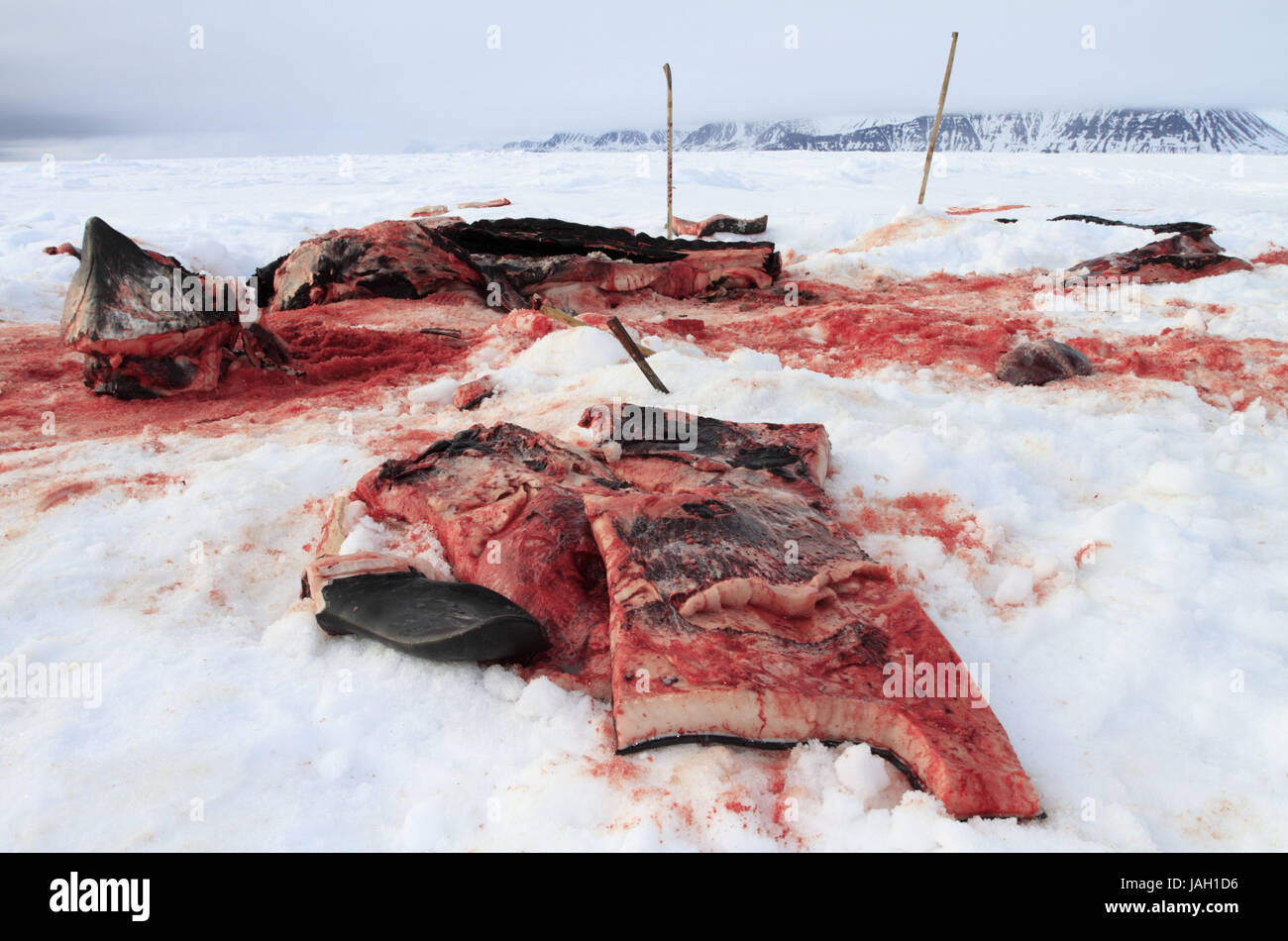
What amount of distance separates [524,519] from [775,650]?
1.24m

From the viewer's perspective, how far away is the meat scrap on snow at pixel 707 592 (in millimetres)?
2162

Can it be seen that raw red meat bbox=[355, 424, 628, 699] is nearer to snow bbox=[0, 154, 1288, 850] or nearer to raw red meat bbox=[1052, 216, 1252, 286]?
snow bbox=[0, 154, 1288, 850]

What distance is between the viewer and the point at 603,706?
239cm

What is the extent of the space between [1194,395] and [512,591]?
5.03 meters

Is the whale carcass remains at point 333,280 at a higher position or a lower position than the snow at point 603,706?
higher

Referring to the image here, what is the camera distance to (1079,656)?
262 centimetres

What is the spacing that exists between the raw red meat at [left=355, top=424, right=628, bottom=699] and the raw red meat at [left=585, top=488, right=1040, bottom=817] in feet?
0.58

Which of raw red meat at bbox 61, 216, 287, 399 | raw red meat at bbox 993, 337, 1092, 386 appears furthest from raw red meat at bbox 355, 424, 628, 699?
raw red meat at bbox 993, 337, 1092, 386

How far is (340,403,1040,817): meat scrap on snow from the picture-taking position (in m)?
2.16

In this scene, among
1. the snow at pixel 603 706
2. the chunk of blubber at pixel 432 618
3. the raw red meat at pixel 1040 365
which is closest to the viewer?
the snow at pixel 603 706

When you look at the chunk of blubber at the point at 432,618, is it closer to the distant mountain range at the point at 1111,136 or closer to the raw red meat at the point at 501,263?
the raw red meat at the point at 501,263

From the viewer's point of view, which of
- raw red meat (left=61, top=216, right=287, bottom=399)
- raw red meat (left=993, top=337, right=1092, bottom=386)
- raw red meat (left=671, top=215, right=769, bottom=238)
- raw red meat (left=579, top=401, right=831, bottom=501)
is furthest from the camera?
raw red meat (left=671, top=215, right=769, bottom=238)

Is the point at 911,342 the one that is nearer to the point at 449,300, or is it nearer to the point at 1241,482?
the point at 1241,482

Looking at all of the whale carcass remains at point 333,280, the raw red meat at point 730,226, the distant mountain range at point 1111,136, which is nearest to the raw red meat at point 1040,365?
the whale carcass remains at point 333,280
